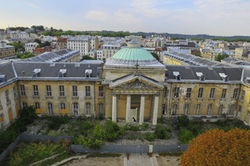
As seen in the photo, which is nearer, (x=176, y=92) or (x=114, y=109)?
(x=114, y=109)

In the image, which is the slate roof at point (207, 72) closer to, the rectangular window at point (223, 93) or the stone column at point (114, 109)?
the rectangular window at point (223, 93)

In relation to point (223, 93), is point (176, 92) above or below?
above

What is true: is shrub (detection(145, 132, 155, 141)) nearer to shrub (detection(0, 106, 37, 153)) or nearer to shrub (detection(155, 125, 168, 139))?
shrub (detection(155, 125, 168, 139))

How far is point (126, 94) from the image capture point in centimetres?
3881

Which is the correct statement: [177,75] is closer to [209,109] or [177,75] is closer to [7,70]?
[209,109]

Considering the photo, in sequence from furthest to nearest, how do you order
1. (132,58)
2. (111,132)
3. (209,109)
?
(209,109) → (132,58) → (111,132)

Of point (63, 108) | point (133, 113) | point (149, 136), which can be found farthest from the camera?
point (63, 108)

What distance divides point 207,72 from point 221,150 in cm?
2886

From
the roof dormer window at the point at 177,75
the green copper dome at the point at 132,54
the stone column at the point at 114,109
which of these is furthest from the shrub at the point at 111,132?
the roof dormer window at the point at 177,75

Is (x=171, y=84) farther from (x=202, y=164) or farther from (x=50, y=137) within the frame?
(x=50, y=137)

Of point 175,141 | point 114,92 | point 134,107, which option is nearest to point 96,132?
point 114,92

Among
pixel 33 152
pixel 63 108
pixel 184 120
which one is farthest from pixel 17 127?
pixel 184 120

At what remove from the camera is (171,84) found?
44.0m

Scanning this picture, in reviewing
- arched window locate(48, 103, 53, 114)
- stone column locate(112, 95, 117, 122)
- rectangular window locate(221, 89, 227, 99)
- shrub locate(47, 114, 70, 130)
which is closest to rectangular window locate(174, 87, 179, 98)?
rectangular window locate(221, 89, 227, 99)
